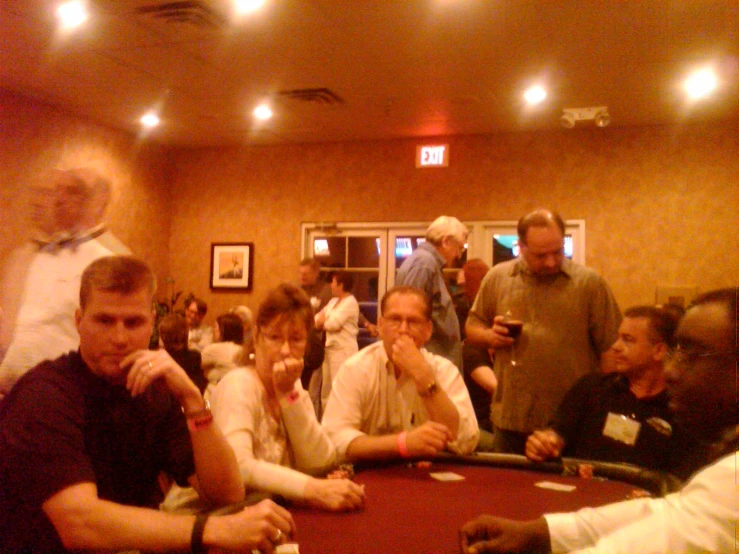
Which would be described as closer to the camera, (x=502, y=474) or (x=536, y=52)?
(x=502, y=474)

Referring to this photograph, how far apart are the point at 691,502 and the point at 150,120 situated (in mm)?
6414

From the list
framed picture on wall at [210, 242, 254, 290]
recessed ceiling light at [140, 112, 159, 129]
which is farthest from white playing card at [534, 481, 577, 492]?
framed picture on wall at [210, 242, 254, 290]

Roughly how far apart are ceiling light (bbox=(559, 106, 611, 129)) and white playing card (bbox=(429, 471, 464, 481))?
4.46 metres

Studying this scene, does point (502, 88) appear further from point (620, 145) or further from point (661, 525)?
point (661, 525)

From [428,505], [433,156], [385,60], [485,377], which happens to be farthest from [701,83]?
[428,505]

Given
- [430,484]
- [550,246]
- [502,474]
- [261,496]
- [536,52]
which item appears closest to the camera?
[261,496]

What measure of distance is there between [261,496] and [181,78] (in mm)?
4404

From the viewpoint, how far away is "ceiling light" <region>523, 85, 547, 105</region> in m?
5.32

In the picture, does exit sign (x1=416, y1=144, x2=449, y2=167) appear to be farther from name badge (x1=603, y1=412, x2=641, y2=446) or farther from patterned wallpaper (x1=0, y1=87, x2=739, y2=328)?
name badge (x1=603, y1=412, x2=641, y2=446)

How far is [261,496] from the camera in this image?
1627 millimetres

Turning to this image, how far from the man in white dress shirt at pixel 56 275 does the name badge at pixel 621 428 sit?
1.91m

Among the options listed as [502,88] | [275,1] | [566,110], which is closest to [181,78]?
Result: [275,1]

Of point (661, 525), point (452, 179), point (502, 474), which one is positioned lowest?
point (502, 474)

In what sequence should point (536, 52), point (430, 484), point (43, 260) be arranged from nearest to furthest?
1. point (430, 484)
2. point (43, 260)
3. point (536, 52)
